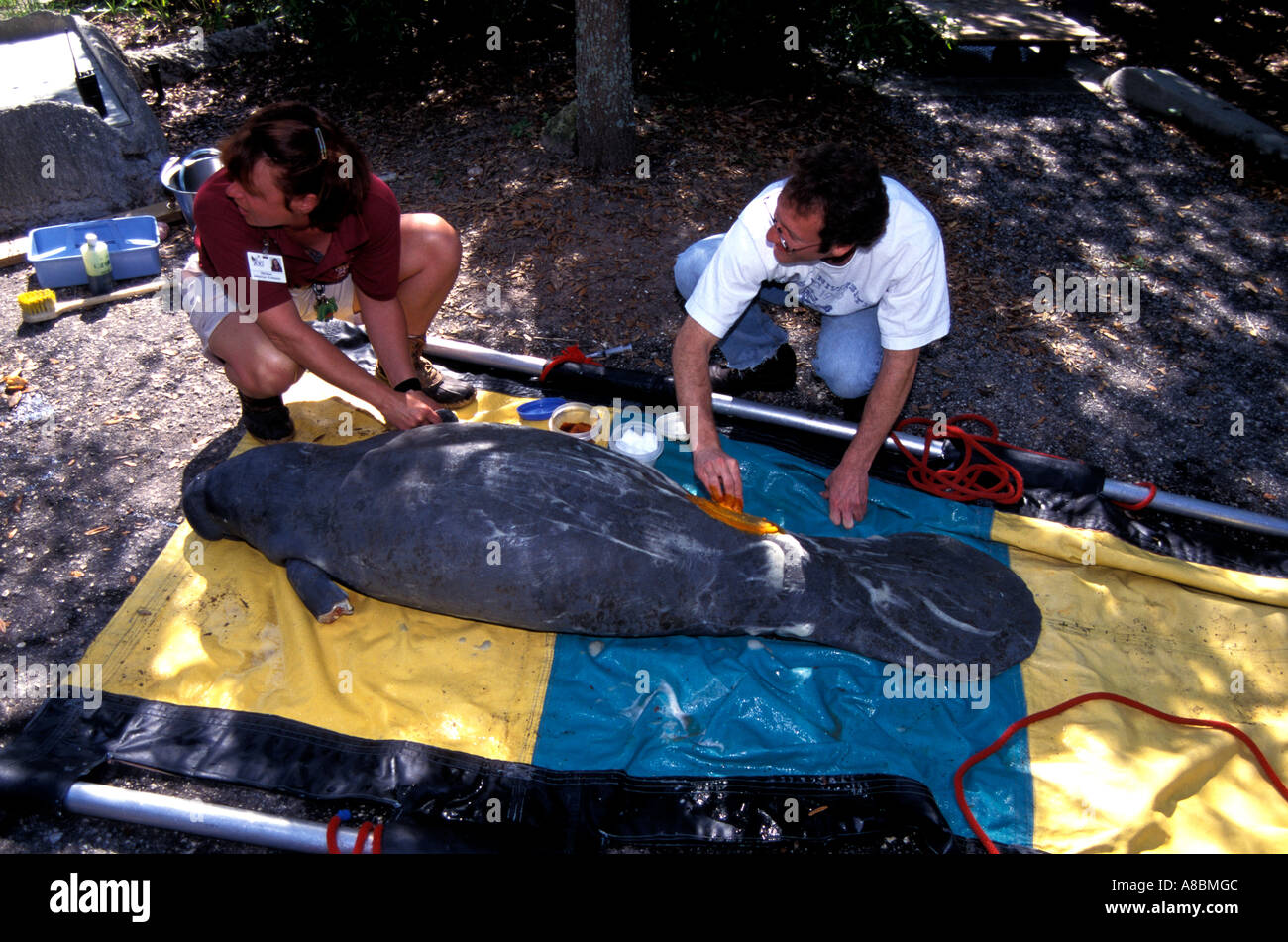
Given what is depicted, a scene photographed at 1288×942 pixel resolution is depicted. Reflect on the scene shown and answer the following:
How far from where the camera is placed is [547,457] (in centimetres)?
303

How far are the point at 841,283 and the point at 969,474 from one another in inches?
40.3

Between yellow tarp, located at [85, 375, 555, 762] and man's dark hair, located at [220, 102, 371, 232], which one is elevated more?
man's dark hair, located at [220, 102, 371, 232]

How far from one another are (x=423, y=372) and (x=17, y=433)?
191 centimetres

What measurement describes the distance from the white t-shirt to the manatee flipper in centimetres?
168

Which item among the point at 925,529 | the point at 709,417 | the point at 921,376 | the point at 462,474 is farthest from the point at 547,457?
the point at 921,376

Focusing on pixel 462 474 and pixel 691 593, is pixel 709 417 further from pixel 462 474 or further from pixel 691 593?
pixel 462 474

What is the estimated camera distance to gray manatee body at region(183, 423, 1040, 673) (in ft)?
9.50

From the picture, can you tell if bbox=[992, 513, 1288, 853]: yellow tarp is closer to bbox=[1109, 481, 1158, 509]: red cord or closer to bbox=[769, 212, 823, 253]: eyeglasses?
bbox=[1109, 481, 1158, 509]: red cord

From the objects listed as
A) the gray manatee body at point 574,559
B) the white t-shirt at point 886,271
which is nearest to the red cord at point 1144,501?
the gray manatee body at point 574,559

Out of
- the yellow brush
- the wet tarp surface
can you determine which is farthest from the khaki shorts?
the yellow brush

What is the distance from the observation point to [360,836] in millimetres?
→ 2504

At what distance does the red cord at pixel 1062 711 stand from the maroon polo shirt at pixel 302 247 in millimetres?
2910

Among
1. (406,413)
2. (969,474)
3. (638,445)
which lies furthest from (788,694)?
(406,413)

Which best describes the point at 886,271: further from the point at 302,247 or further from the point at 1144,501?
the point at 302,247
